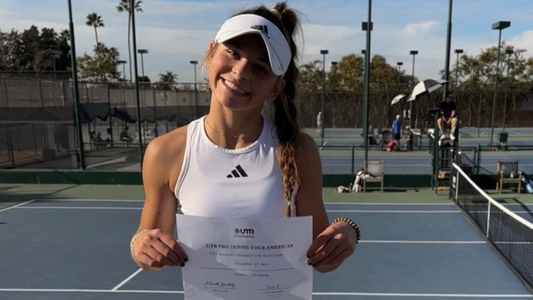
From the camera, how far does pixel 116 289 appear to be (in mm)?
5875

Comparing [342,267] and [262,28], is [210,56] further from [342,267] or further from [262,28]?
[342,267]

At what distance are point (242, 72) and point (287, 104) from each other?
33cm

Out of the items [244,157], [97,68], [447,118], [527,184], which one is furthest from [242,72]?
[97,68]

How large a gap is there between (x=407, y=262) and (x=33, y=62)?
5415 cm

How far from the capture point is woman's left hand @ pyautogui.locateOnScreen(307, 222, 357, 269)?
1428mm

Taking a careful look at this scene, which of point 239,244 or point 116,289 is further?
point 116,289

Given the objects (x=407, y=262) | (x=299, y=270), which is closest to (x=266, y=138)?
(x=299, y=270)

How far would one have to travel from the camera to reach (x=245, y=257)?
4.66 ft

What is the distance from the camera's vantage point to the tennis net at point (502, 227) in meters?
6.33

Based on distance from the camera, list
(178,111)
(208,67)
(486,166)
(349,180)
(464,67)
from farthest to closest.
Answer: (464,67) < (178,111) < (486,166) < (349,180) < (208,67)

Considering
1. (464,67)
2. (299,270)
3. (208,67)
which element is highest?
(464,67)

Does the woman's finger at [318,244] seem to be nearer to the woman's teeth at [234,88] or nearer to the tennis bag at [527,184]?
the woman's teeth at [234,88]

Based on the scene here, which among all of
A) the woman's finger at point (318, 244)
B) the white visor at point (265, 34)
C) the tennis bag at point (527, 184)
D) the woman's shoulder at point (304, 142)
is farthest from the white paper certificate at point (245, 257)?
the tennis bag at point (527, 184)

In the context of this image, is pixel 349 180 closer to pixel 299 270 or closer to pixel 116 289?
pixel 116 289
